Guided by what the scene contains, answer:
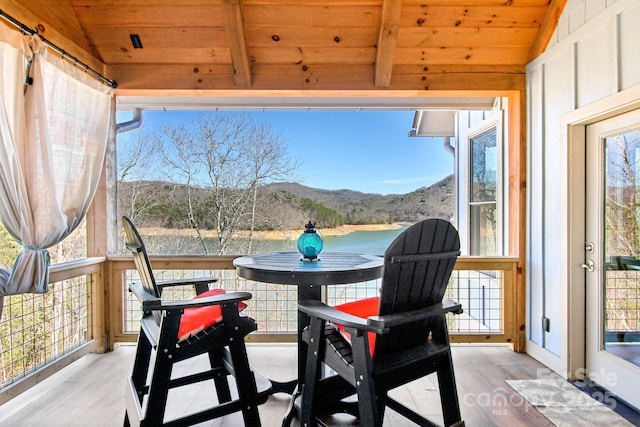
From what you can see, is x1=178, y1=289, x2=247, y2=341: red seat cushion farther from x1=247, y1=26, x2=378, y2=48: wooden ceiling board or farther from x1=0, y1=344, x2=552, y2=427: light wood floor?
x1=247, y1=26, x2=378, y2=48: wooden ceiling board

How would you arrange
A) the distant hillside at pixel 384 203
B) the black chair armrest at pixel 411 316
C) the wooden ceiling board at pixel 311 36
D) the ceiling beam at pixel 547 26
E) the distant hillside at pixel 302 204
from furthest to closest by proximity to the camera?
the distant hillside at pixel 384 203 < the distant hillside at pixel 302 204 < the wooden ceiling board at pixel 311 36 < the ceiling beam at pixel 547 26 < the black chair armrest at pixel 411 316

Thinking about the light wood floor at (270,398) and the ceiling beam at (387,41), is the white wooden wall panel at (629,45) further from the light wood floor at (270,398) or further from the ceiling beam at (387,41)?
the light wood floor at (270,398)

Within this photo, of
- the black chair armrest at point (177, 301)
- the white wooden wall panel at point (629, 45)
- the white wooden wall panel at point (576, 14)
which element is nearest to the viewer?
the black chair armrest at point (177, 301)

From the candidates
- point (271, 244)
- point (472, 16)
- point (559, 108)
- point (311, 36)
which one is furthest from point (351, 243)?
point (472, 16)

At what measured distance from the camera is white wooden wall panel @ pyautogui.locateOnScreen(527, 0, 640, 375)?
87.2 inches

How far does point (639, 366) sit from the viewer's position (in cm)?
221

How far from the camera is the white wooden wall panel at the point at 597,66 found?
2.26 m

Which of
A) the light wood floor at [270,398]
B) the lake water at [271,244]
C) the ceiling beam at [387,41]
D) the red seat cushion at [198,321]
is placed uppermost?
the ceiling beam at [387,41]

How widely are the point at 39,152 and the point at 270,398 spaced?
7.00 feet

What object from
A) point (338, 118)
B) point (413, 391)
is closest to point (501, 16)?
point (338, 118)

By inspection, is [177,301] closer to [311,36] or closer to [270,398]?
[270,398]

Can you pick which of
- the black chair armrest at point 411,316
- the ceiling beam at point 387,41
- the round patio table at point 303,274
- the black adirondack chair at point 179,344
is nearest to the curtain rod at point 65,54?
the black adirondack chair at point 179,344

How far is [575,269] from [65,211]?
12.0 feet

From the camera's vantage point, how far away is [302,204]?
4.16 metres
